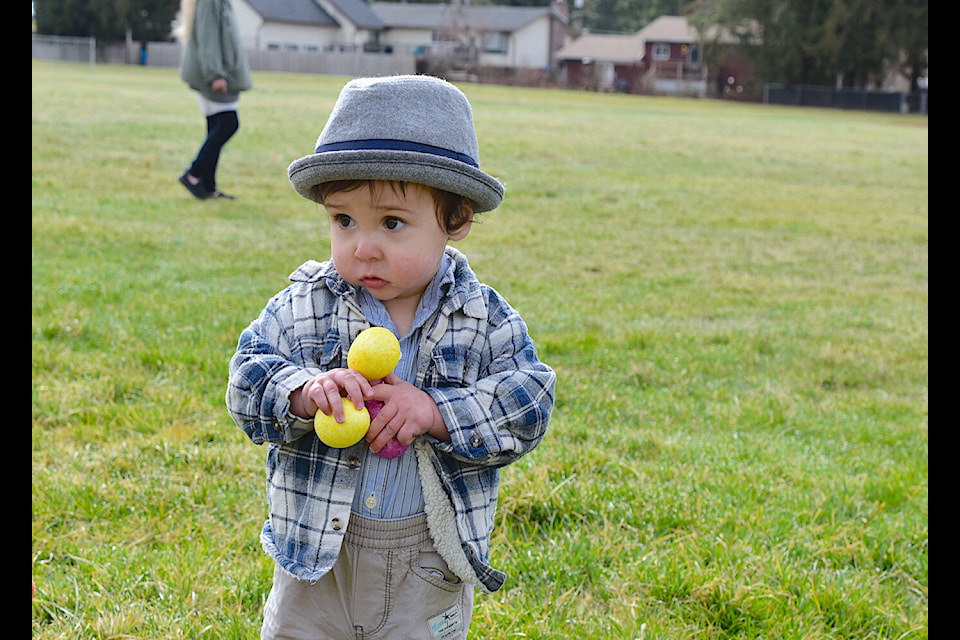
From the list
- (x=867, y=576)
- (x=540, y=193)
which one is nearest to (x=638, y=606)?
(x=867, y=576)

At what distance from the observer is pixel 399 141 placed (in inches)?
A: 74.0

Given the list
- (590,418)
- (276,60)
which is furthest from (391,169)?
(276,60)

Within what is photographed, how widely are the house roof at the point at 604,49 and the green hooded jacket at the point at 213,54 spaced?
63.7 metres

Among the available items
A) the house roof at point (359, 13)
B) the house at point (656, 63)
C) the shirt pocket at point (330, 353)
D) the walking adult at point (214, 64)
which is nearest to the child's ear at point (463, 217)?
the shirt pocket at point (330, 353)

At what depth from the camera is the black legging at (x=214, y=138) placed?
8.91 meters

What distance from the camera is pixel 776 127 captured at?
2803 cm

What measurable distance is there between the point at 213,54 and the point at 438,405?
7432 mm

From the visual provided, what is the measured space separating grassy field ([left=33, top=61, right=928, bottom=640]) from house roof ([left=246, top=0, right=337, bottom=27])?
58.7 m

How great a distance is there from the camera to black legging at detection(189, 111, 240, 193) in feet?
29.2

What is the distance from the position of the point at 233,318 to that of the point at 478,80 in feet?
169

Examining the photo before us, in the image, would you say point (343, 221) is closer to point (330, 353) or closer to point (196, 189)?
point (330, 353)

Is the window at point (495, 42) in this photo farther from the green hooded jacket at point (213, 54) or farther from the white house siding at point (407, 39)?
the green hooded jacket at point (213, 54)
